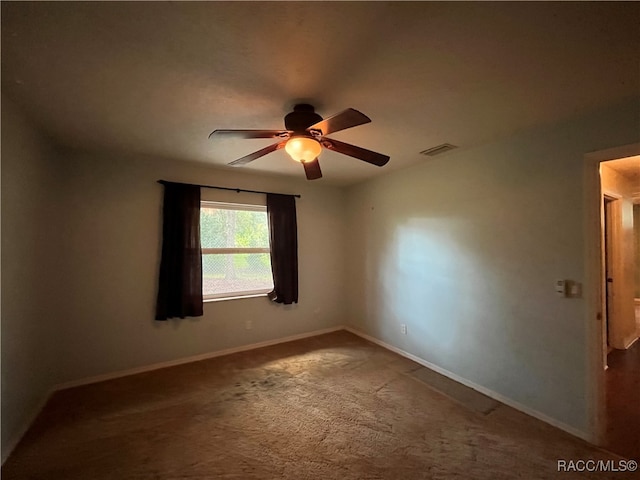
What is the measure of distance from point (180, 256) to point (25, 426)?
1.78 m

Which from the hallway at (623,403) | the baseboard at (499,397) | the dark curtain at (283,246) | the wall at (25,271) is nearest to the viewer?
the wall at (25,271)

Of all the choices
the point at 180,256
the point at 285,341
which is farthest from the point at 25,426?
Answer: the point at 285,341

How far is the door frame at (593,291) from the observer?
2.01m

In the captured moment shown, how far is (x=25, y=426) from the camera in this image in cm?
208

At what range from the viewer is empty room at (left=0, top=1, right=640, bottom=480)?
1352 mm

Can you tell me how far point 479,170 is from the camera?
8.94 ft

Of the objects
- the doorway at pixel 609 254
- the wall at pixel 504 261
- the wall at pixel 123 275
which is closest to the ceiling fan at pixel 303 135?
the wall at pixel 504 261

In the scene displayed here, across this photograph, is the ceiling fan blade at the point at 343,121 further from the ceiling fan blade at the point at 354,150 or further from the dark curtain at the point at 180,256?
the dark curtain at the point at 180,256

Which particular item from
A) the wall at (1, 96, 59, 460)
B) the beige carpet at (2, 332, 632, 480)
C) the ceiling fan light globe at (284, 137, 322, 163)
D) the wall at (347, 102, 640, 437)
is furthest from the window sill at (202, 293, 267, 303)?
the ceiling fan light globe at (284, 137, 322, 163)

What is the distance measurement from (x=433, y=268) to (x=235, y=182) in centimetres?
Answer: 270

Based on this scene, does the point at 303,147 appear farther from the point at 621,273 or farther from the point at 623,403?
the point at 621,273

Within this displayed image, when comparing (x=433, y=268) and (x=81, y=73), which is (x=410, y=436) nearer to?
(x=433, y=268)

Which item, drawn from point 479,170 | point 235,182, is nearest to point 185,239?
point 235,182

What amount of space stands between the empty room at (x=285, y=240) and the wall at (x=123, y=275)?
0.07 feet
